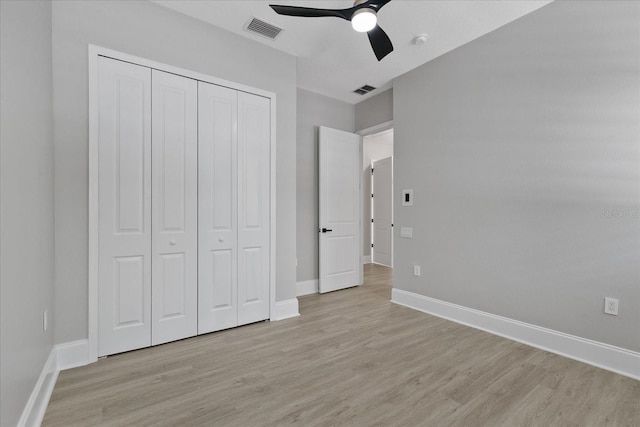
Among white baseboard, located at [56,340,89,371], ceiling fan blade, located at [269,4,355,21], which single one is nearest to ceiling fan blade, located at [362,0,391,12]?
ceiling fan blade, located at [269,4,355,21]

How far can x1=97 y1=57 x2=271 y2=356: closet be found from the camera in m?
2.31

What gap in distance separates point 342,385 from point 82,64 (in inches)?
121

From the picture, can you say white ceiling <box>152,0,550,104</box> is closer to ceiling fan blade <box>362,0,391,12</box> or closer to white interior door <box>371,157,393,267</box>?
ceiling fan blade <box>362,0,391,12</box>

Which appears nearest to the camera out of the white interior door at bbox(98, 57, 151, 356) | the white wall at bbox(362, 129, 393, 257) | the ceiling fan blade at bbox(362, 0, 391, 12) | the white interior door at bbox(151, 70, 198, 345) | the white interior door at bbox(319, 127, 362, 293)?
the ceiling fan blade at bbox(362, 0, 391, 12)

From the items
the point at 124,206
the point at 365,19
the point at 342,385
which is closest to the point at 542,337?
the point at 342,385

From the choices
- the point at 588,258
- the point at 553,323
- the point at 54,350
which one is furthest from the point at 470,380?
the point at 54,350

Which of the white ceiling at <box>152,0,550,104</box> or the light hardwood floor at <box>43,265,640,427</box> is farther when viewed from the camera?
the white ceiling at <box>152,0,550,104</box>

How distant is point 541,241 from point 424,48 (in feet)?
7.61

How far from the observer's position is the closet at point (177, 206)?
2.31 m

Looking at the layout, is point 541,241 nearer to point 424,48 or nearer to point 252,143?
point 424,48

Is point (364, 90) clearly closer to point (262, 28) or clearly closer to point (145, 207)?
point (262, 28)

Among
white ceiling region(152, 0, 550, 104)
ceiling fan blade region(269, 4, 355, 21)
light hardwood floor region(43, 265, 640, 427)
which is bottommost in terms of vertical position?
light hardwood floor region(43, 265, 640, 427)

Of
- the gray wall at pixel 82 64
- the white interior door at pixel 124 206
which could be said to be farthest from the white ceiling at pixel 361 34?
the white interior door at pixel 124 206

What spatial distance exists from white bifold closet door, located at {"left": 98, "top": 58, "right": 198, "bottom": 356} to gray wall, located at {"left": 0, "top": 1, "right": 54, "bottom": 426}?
36 cm
